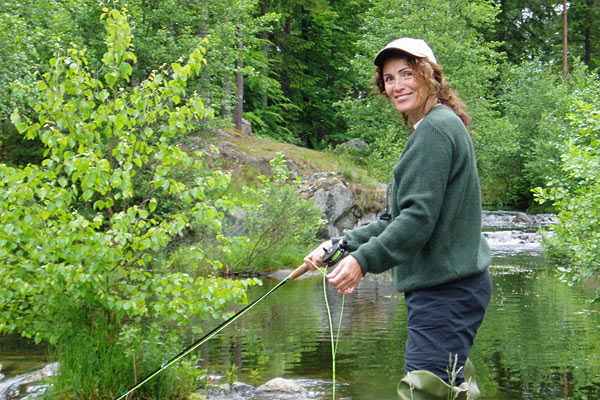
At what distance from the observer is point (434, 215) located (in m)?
2.82

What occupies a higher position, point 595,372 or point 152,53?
point 152,53

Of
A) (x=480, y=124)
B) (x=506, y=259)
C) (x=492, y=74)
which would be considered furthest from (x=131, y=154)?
(x=492, y=74)

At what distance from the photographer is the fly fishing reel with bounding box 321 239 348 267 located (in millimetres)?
3092

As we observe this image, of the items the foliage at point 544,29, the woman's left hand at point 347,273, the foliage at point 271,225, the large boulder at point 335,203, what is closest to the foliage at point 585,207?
the woman's left hand at point 347,273

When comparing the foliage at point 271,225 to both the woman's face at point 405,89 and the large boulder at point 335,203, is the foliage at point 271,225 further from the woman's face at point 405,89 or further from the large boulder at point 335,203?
the woman's face at point 405,89

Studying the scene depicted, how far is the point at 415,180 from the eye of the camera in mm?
2863

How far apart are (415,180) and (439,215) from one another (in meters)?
0.17

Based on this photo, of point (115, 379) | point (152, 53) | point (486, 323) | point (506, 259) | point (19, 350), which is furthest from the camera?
point (506, 259)

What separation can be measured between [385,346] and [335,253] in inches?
213

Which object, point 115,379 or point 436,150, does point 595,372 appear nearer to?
point 115,379

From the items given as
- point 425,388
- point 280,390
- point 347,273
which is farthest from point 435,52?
point 425,388

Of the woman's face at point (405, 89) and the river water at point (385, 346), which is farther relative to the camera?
the river water at point (385, 346)

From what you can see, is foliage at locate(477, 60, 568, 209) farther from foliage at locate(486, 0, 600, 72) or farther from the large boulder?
the large boulder

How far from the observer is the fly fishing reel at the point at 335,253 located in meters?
3.09
